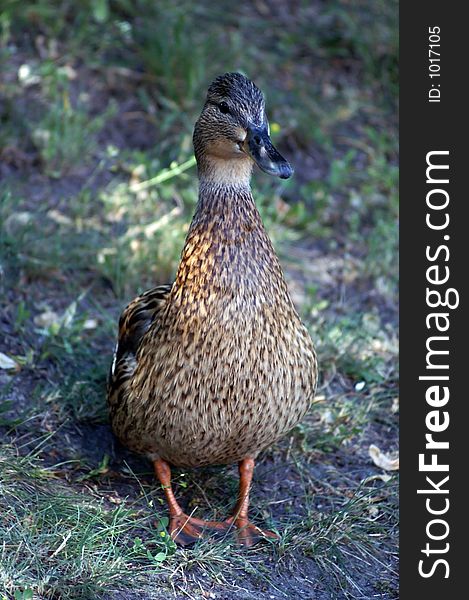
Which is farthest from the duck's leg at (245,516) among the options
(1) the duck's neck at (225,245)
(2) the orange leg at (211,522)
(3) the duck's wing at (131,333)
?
(1) the duck's neck at (225,245)

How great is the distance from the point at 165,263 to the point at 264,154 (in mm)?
1913

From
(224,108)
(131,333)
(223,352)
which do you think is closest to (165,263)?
(131,333)

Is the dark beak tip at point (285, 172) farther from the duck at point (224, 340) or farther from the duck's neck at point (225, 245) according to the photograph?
the duck's neck at point (225, 245)

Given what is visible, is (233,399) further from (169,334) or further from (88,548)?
(88,548)

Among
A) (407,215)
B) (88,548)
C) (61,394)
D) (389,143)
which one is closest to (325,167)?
(389,143)

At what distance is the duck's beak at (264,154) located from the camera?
368cm

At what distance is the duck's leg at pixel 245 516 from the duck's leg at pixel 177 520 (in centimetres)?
10

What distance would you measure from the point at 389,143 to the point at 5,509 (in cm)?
423

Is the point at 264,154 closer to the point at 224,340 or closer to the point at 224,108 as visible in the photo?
the point at 224,108

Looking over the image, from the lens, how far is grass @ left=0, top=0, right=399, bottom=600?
12.7 ft

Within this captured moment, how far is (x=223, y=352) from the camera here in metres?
3.84

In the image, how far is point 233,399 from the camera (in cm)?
386

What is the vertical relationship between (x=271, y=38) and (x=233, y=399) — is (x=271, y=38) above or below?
above

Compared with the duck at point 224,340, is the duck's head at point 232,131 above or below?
above
